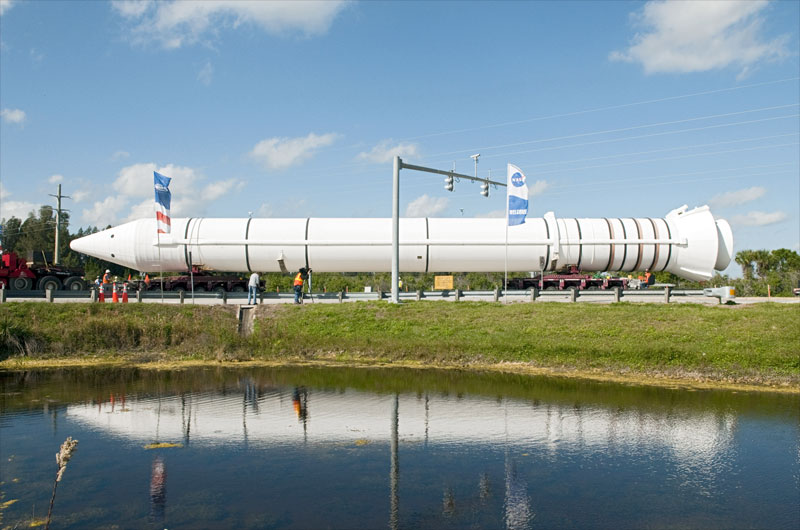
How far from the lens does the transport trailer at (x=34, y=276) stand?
2878 centimetres

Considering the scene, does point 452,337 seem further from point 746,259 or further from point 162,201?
point 746,259

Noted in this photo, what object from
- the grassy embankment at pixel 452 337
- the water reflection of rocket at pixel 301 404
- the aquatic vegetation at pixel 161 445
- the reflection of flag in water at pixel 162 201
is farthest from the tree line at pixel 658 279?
the aquatic vegetation at pixel 161 445

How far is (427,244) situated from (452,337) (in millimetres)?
11426

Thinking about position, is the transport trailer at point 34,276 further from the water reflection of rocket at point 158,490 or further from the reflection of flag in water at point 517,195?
the water reflection of rocket at point 158,490

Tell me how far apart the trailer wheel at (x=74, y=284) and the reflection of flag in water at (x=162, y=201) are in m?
8.76

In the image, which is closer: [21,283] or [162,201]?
[162,201]

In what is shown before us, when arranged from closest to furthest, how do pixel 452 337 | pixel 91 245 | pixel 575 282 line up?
pixel 452 337
pixel 575 282
pixel 91 245

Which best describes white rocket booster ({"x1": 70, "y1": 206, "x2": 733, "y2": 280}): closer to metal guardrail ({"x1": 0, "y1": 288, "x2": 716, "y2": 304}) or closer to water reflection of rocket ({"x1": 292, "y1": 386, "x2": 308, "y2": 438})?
metal guardrail ({"x1": 0, "y1": 288, "x2": 716, "y2": 304})

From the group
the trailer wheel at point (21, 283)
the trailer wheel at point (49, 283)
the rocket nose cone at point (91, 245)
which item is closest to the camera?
the trailer wheel at point (21, 283)

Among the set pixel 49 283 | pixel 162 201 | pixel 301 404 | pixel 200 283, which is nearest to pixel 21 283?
pixel 49 283

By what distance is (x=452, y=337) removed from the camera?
18.8m

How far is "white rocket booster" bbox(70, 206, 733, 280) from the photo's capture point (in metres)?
29.5

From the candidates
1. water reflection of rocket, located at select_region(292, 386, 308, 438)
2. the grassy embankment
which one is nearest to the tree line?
the grassy embankment

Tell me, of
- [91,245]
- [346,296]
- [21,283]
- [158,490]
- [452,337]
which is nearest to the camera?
[158,490]
